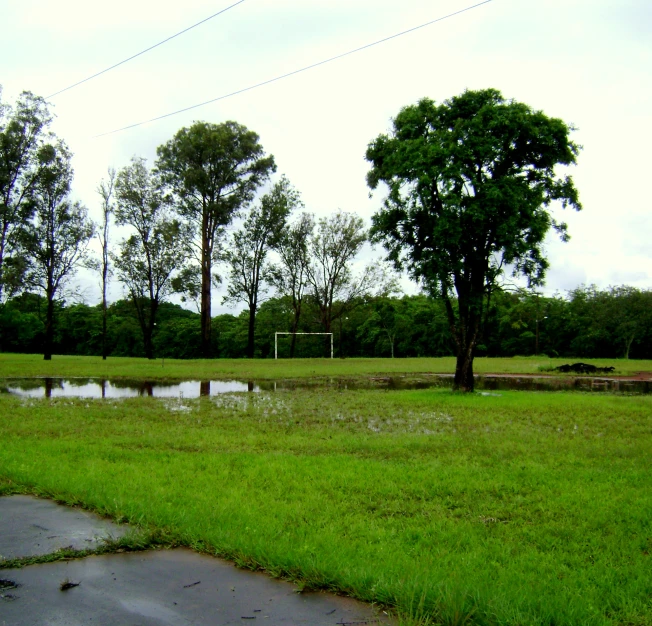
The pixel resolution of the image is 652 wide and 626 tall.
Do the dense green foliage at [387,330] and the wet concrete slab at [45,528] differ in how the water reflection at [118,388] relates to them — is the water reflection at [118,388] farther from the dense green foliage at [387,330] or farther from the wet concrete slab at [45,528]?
the dense green foliage at [387,330]

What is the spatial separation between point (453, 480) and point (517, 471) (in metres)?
1.07

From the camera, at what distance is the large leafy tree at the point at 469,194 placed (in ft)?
59.2

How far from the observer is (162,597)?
382 centimetres

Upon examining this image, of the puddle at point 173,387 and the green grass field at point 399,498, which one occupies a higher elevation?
the puddle at point 173,387

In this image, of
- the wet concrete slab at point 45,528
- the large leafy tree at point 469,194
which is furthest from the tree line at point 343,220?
the wet concrete slab at point 45,528

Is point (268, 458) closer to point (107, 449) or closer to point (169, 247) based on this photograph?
point (107, 449)

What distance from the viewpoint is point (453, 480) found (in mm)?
7074

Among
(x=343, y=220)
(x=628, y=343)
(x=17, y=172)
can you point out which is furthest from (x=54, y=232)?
(x=628, y=343)

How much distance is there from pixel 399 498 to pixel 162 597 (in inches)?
123

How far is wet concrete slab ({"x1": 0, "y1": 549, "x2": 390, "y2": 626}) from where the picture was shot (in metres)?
3.52

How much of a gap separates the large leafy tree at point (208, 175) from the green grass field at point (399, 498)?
3601 centimetres

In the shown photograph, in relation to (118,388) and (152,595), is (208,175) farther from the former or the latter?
(152,595)

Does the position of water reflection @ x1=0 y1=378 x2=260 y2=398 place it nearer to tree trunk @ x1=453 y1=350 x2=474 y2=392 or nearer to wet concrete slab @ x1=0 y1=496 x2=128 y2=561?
tree trunk @ x1=453 y1=350 x2=474 y2=392

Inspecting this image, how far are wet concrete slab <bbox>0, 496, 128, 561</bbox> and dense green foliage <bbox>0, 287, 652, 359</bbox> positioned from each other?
5910cm
